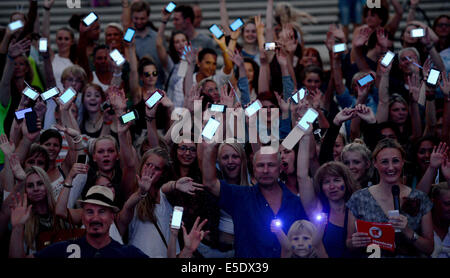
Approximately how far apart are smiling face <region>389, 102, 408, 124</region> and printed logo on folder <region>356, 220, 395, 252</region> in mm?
1871

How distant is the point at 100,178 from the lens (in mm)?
5461

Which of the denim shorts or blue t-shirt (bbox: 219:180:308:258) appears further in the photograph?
the denim shorts

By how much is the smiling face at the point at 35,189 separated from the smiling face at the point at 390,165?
2.67m

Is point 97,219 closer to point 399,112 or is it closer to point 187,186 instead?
point 187,186

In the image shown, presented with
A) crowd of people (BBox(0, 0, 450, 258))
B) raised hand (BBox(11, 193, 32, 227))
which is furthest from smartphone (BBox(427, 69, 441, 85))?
raised hand (BBox(11, 193, 32, 227))

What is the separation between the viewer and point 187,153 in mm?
5641

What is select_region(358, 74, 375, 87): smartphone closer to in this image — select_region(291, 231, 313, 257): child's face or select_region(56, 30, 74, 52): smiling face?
select_region(291, 231, 313, 257): child's face

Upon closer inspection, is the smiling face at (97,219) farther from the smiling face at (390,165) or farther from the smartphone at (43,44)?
the smartphone at (43,44)

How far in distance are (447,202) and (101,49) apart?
4.18m

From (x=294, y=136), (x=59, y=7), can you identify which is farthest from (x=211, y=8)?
(x=294, y=136)

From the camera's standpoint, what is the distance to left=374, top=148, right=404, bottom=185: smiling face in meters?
5.06

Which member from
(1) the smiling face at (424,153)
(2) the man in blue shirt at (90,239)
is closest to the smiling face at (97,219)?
(2) the man in blue shirt at (90,239)
